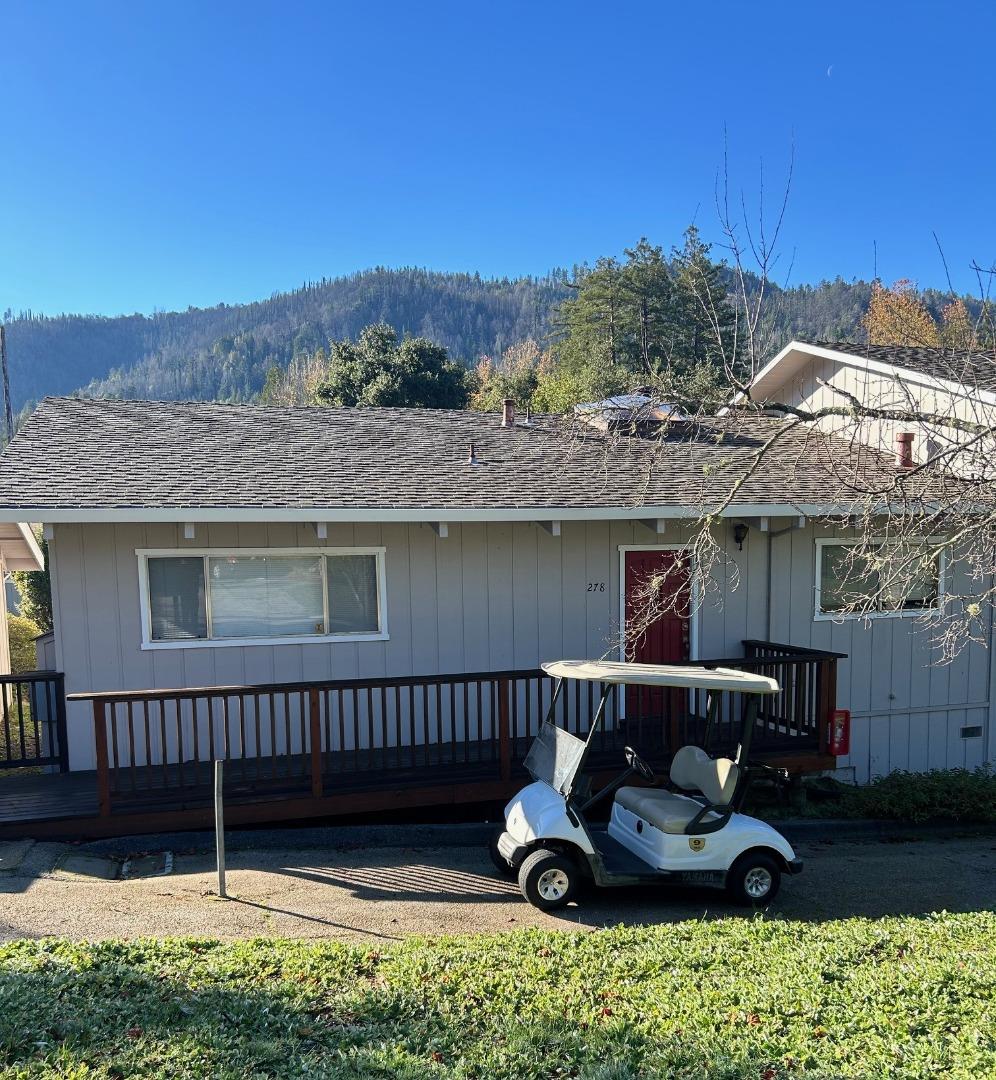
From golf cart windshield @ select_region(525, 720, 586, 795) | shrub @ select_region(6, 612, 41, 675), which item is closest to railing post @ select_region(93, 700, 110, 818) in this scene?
golf cart windshield @ select_region(525, 720, 586, 795)

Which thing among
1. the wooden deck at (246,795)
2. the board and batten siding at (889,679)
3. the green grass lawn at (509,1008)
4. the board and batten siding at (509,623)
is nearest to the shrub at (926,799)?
the board and batten siding at (889,679)

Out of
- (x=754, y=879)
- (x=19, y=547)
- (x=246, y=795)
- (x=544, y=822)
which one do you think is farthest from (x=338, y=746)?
(x=19, y=547)

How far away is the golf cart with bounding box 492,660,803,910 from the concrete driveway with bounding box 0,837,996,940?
0.26 m

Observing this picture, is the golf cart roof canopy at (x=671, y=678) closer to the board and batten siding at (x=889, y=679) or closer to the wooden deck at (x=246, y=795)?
the wooden deck at (x=246, y=795)

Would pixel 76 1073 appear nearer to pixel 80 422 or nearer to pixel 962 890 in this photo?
pixel 962 890

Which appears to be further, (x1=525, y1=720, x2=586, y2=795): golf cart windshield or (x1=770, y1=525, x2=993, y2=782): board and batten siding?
(x1=770, y1=525, x2=993, y2=782): board and batten siding

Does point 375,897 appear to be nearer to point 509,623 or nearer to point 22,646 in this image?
point 509,623

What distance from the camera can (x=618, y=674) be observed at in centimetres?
587

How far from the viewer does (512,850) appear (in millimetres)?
5867

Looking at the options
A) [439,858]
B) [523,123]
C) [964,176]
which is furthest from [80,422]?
[523,123]

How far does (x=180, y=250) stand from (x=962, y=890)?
143 feet

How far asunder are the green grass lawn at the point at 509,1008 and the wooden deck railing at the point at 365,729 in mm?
2538

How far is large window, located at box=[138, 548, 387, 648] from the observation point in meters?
8.06

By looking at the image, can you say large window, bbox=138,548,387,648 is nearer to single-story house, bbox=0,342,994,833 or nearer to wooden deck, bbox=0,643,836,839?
single-story house, bbox=0,342,994,833
